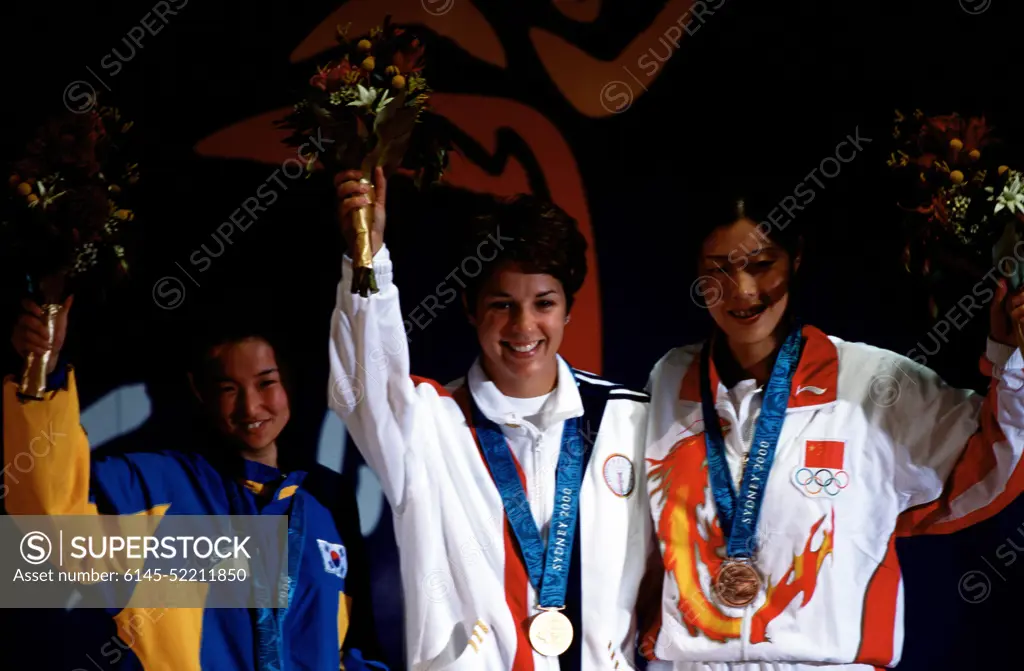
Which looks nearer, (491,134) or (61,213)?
(61,213)

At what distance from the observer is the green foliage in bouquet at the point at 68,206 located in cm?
328

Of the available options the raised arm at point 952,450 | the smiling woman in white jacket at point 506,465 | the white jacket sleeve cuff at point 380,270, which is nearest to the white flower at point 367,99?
the smiling woman in white jacket at point 506,465

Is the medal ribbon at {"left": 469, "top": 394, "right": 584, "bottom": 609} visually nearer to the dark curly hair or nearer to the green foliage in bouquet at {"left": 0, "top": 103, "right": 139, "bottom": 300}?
the dark curly hair

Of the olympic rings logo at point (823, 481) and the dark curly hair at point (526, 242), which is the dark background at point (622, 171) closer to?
the dark curly hair at point (526, 242)

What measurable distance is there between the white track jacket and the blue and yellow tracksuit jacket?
0.21 meters

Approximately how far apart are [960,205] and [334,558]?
2101 millimetres

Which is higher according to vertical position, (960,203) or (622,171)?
(622,171)

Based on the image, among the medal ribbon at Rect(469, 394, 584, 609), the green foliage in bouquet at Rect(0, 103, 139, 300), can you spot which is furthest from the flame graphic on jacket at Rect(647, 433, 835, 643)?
the green foliage in bouquet at Rect(0, 103, 139, 300)

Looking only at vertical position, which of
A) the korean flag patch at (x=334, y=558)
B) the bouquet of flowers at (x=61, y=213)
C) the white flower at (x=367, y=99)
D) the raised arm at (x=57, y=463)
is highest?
the white flower at (x=367, y=99)

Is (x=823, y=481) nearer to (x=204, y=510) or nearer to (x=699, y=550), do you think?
(x=699, y=550)

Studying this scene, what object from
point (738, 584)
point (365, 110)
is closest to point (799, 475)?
point (738, 584)

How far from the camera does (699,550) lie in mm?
3357

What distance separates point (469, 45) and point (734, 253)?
1.07 metres

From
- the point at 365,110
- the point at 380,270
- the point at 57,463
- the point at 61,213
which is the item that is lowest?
the point at 57,463
